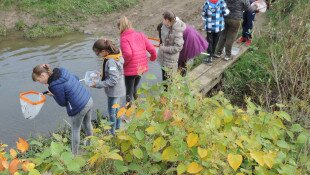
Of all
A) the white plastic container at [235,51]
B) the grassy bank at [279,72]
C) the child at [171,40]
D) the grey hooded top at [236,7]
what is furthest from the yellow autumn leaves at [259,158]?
the white plastic container at [235,51]

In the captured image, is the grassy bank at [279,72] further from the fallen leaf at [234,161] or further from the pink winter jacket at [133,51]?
the fallen leaf at [234,161]

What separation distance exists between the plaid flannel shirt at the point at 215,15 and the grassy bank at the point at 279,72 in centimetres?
79

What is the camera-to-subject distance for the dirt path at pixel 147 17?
1021 centimetres

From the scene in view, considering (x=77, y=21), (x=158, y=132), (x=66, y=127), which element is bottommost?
(x=66, y=127)

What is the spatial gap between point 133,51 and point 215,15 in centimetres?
175

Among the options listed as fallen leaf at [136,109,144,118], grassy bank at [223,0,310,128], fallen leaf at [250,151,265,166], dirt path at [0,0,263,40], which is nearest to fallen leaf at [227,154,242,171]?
fallen leaf at [250,151,265,166]

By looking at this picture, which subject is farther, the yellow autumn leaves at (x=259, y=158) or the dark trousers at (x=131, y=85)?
the dark trousers at (x=131, y=85)

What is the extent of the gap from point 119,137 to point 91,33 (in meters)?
7.84

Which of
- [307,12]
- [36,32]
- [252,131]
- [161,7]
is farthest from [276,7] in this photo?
[252,131]

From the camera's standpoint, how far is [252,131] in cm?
274

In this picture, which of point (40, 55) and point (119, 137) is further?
point (40, 55)

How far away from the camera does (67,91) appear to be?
414cm

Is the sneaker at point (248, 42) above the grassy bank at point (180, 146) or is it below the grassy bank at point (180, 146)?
below

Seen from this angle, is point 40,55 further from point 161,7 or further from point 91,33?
point 161,7
